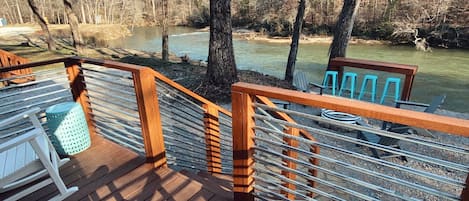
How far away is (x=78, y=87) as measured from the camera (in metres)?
2.80

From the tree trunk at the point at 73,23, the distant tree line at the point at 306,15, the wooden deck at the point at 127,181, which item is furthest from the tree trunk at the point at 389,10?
the wooden deck at the point at 127,181

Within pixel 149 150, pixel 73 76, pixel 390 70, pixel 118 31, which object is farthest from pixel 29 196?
pixel 118 31

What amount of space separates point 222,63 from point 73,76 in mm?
3306

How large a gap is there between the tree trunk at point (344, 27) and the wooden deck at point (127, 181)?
5.48 meters

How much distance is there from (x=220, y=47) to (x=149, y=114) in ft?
11.7

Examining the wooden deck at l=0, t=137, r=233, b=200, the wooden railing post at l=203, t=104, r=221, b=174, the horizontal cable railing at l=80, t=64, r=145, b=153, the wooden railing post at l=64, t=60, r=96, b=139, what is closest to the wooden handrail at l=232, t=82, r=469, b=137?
the wooden deck at l=0, t=137, r=233, b=200

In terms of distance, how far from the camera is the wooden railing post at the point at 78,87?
8.89 ft

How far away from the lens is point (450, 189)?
314 centimetres

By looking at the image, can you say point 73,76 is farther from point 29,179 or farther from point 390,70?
point 390,70

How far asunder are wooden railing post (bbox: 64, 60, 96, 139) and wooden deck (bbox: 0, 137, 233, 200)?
0.49m

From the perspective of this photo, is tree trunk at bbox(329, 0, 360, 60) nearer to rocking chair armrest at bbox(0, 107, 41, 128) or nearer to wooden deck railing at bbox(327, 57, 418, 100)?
wooden deck railing at bbox(327, 57, 418, 100)

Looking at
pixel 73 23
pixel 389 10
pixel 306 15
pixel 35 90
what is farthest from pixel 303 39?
pixel 35 90

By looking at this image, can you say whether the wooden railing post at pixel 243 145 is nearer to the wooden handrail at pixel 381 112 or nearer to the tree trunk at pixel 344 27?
the wooden handrail at pixel 381 112

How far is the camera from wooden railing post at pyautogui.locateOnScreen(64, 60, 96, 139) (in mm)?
2711
